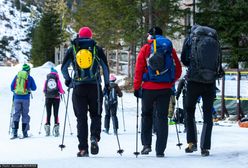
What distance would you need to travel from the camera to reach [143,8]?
28.5 metres

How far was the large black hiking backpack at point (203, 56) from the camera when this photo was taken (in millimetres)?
8016

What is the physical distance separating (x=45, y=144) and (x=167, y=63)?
4.70 meters

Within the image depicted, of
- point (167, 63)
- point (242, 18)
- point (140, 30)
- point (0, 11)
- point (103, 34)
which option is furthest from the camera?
point (0, 11)

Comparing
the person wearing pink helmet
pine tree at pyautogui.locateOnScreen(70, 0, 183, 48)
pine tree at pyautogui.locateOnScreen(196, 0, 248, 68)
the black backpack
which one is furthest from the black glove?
pine tree at pyautogui.locateOnScreen(70, 0, 183, 48)

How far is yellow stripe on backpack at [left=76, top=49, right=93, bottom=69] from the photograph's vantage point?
26.6 ft

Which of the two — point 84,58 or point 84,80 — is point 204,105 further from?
point 84,58

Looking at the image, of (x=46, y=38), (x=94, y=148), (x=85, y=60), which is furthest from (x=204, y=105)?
(x=46, y=38)

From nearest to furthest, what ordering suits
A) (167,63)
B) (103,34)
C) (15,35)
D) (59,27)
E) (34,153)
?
(167,63) < (34,153) < (103,34) < (59,27) < (15,35)

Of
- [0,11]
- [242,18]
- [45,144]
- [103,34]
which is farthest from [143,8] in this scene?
[0,11]

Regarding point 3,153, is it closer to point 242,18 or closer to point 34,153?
point 34,153

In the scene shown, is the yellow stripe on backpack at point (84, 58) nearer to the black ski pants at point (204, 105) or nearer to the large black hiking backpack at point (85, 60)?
the large black hiking backpack at point (85, 60)

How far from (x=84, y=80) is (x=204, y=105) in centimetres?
201

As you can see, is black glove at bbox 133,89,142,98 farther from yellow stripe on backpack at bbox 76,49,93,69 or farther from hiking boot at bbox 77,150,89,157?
hiking boot at bbox 77,150,89,157

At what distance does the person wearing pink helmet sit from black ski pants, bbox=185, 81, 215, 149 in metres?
1.48
